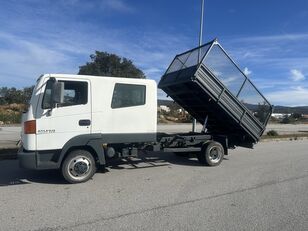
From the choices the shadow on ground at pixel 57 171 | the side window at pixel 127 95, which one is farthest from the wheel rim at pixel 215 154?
the side window at pixel 127 95

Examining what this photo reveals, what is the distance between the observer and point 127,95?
31.9ft

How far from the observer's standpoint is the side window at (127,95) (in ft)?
31.3

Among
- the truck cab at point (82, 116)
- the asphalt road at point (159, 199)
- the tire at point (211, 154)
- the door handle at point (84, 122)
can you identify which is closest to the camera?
the asphalt road at point (159, 199)

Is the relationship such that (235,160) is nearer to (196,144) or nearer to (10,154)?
(196,144)

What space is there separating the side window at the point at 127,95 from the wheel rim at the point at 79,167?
1436 mm

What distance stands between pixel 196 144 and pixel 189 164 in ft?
2.14

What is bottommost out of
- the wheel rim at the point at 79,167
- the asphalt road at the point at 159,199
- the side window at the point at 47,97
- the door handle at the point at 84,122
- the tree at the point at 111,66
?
the asphalt road at the point at 159,199

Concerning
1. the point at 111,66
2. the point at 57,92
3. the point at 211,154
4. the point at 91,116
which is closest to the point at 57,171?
the point at 91,116

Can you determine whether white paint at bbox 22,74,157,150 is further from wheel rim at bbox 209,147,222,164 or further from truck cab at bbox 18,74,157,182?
wheel rim at bbox 209,147,222,164

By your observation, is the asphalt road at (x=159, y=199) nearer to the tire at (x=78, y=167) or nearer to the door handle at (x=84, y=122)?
the tire at (x=78, y=167)

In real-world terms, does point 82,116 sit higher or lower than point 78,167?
higher

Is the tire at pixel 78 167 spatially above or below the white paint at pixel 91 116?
below

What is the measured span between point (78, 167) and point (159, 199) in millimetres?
2232

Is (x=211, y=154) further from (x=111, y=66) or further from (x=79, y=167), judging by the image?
(x=111, y=66)
